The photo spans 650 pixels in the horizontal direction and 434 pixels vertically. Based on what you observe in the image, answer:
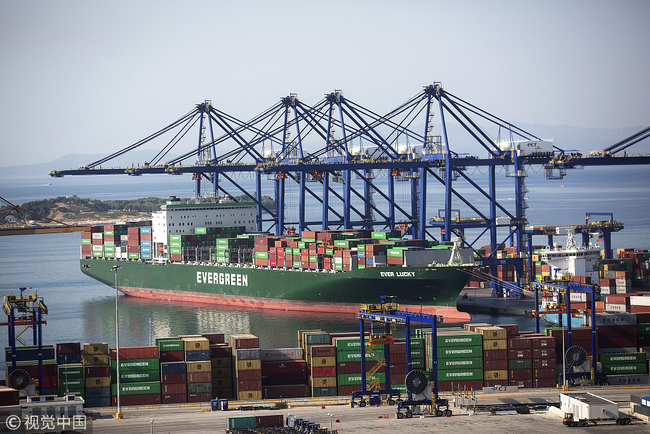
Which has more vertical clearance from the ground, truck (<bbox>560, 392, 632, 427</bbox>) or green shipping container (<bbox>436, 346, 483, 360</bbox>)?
green shipping container (<bbox>436, 346, 483, 360</bbox>)

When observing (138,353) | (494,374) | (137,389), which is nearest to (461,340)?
(494,374)

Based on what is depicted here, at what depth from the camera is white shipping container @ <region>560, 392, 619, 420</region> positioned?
28312 mm

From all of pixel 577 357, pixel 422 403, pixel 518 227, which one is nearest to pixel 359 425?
pixel 422 403

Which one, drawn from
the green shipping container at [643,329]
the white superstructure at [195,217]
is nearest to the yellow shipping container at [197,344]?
the green shipping container at [643,329]

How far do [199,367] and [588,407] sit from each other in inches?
561

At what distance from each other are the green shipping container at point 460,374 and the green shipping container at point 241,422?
→ 354 inches

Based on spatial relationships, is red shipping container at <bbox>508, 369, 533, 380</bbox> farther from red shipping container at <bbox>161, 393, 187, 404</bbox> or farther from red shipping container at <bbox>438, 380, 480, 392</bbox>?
red shipping container at <bbox>161, 393, 187, 404</bbox>

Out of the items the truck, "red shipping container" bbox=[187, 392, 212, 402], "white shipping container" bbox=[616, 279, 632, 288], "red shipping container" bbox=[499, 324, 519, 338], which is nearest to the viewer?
the truck

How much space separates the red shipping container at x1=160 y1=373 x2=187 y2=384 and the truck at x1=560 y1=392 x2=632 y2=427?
13998 mm

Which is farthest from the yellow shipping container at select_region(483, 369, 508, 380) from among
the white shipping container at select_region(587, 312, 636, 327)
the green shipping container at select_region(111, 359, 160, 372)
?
the green shipping container at select_region(111, 359, 160, 372)

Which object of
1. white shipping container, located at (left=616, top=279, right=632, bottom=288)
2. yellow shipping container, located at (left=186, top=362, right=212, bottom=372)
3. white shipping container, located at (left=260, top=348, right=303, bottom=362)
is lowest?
yellow shipping container, located at (left=186, top=362, right=212, bottom=372)

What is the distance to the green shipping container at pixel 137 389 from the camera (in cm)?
3231

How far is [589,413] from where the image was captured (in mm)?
28219

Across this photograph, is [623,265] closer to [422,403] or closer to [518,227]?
[518,227]
